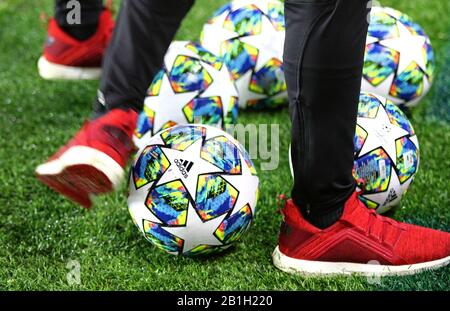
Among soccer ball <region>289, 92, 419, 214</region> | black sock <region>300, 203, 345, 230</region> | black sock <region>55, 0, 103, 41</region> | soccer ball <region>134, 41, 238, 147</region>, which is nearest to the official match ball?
soccer ball <region>289, 92, 419, 214</region>

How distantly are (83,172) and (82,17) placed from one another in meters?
1.87

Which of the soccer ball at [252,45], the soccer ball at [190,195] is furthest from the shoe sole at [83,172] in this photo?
the soccer ball at [252,45]

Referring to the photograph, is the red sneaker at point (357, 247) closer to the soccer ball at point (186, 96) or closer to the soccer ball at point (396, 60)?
the soccer ball at point (186, 96)

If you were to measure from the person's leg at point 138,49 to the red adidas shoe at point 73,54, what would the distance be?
1571mm

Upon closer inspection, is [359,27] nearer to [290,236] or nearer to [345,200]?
[345,200]

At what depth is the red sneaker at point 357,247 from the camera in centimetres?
234

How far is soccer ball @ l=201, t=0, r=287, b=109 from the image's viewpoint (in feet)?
11.2

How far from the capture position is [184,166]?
2465 mm

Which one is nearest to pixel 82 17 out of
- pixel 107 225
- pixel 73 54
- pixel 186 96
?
pixel 73 54

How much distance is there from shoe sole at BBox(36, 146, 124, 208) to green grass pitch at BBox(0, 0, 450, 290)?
33cm

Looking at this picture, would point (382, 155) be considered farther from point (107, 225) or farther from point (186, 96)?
point (107, 225)

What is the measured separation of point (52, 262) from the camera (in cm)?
252

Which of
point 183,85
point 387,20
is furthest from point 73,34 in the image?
point 387,20
